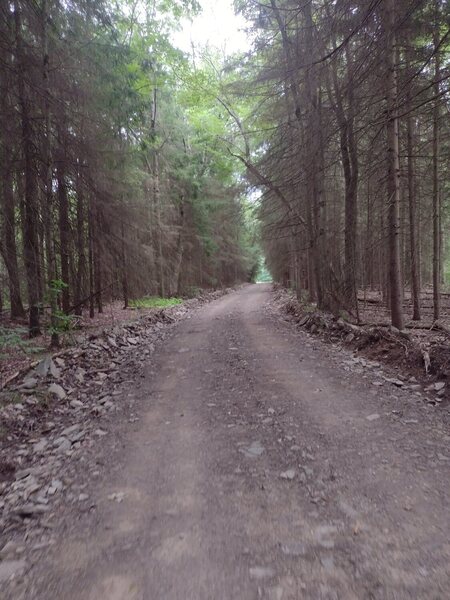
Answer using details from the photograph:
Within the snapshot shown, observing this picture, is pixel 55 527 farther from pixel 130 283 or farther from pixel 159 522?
pixel 130 283

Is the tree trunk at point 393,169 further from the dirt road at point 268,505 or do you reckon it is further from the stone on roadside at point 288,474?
the stone on roadside at point 288,474

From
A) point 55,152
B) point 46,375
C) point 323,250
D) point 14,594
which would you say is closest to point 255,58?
point 323,250

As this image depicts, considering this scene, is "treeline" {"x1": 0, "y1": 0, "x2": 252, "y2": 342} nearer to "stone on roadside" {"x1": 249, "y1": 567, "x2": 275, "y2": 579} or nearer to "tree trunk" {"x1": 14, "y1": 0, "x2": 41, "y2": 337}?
"tree trunk" {"x1": 14, "y1": 0, "x2": 41, "y2": 337}

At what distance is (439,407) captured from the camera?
189 inches

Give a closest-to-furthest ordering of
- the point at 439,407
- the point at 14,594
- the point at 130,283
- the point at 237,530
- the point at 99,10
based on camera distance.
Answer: the point at 14,594 < the point at 237,530 < the point at 439,407 < the point at 99,10 < the point at 130,283

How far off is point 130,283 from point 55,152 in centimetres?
490

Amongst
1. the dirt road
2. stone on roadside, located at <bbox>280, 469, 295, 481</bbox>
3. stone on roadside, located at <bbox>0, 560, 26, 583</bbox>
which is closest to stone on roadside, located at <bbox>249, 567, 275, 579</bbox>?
the dirt road

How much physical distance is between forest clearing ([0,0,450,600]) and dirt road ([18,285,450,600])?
0.05 feet

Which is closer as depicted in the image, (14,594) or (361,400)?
(14,594)

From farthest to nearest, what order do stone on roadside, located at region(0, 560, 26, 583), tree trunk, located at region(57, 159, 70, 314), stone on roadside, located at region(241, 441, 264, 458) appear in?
tree trunk, located at region(57, 159, 70, 314)
stone on roadside, located at region(241, 441, 264, 458)
stone on roadside, located at region(0, 560, 26, 583)

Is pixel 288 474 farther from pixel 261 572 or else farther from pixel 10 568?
pixel 10 568

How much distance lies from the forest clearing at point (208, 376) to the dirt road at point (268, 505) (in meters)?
0.02

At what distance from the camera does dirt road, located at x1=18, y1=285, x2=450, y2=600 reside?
2.18m

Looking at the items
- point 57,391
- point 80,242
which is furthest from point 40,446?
point 80,242
